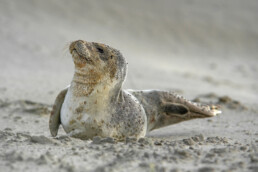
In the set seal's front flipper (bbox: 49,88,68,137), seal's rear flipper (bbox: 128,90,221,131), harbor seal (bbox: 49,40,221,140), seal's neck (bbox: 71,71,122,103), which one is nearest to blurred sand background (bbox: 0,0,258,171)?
seal's rear flipper (bbox: 128,90,221,131)

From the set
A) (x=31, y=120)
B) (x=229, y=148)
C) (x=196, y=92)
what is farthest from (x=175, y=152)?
(x=196, y=92)

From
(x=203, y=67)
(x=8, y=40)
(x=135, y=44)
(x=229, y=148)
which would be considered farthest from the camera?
(x=135, y=44)

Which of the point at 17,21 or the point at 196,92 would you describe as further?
the point at 17,21

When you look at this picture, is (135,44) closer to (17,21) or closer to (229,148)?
(17,21)

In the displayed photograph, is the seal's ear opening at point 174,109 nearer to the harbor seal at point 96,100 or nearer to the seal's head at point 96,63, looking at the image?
the harbor seal at point 96,100

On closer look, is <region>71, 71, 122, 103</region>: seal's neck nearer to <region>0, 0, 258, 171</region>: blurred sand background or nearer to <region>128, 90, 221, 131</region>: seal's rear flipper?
<region>128, 90, 221, 131</region>: seal's rear flipper

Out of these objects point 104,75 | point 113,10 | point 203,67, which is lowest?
point 104,75

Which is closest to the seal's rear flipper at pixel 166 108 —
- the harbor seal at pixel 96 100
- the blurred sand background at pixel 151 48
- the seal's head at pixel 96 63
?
the blurred sand background at pixel 151 48
